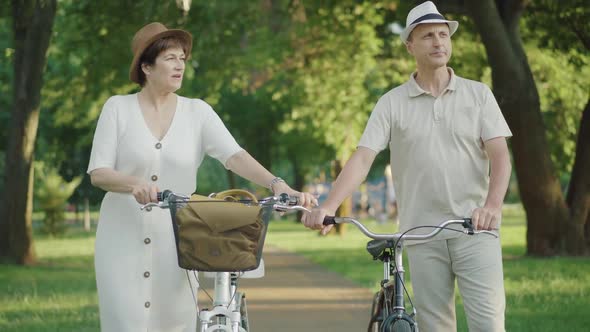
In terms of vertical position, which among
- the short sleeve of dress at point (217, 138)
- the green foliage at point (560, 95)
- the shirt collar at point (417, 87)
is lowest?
the short sleeve of dress at point (217, 138)

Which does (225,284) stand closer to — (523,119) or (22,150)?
(523,119)

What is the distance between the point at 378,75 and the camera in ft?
90.5

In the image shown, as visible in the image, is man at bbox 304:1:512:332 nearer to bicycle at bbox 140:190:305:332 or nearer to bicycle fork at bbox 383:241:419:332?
bicycle fork at bbox 383:241:419:332

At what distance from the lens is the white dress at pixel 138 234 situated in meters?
5.40

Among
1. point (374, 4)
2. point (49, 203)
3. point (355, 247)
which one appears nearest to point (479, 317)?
point (374, 4)

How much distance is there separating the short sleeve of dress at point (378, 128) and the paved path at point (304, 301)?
5286 millimetres

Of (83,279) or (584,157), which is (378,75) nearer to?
(584,157)

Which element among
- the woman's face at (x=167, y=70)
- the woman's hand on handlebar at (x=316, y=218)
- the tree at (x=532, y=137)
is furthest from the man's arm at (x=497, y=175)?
the tree at (x=532, y=137)

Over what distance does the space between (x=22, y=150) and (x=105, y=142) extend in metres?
16.8

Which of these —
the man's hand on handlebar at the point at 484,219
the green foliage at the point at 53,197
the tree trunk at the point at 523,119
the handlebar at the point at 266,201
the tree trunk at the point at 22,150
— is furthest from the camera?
the green foliage at the point at 53,197

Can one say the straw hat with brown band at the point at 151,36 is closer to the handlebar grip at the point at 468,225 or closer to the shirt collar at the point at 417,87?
the shirt collar at the point at 417,87

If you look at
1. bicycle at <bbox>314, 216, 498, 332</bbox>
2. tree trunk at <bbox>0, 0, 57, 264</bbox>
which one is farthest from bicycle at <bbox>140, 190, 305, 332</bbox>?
tree trunk at <bbox>0, 0, 57, 264</bbox>

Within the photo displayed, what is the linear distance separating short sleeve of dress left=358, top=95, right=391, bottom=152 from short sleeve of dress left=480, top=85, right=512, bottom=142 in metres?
0.43

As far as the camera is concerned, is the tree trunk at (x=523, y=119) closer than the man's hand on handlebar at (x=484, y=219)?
No
